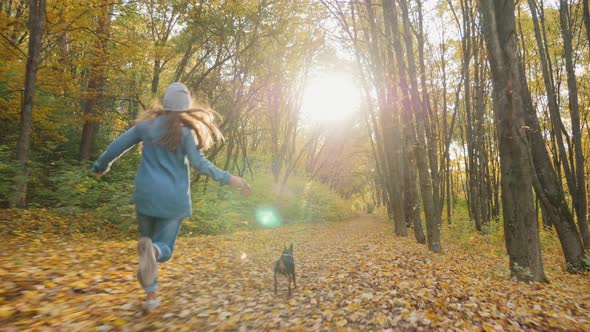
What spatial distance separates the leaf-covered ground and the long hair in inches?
71.6

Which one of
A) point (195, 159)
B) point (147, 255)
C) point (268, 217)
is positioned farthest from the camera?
point (268, 217)

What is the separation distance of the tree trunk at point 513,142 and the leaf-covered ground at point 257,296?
1.45ft

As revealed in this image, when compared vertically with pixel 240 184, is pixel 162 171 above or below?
above

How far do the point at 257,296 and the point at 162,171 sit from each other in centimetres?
230

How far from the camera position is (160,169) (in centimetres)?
308

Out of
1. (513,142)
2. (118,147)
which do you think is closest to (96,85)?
(118,147)

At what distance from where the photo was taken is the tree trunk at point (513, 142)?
541 centimetres

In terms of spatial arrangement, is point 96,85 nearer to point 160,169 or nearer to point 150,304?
point 160,169

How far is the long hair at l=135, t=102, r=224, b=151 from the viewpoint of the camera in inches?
121

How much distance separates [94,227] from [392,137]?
10416 mm

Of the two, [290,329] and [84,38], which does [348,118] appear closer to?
[84,38]

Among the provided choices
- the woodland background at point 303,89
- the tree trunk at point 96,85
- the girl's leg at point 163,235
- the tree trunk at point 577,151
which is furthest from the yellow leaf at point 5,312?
the tree trunk at point 577,151

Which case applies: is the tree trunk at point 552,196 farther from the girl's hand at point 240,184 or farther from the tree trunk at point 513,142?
the girl's hand at point 240,184

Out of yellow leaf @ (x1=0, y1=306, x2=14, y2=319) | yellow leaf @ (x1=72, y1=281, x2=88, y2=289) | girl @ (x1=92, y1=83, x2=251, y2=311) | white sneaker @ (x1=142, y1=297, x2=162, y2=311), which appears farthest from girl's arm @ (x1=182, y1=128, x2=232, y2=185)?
yellow leaf @ (x1=72, y1=281, x2=88, y2=289)
